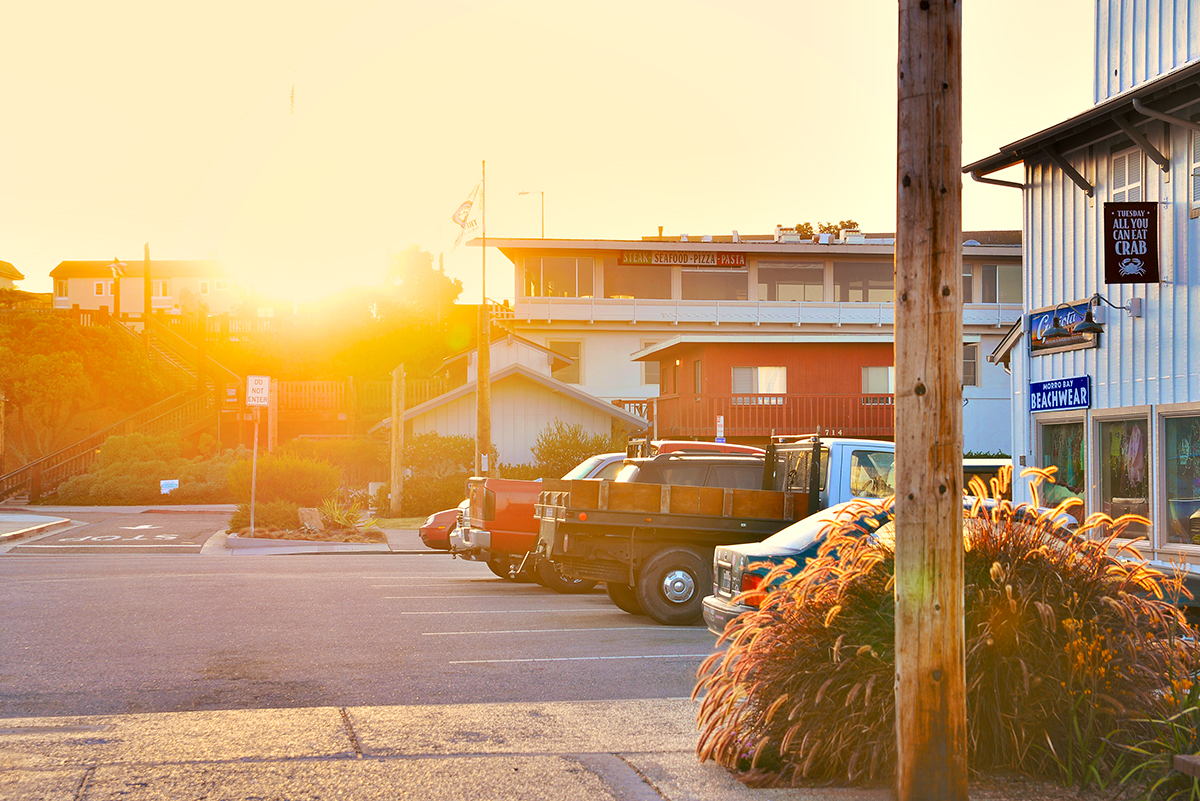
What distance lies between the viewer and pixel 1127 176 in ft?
53.8

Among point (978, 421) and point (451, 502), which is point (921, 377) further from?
point (978, 421)

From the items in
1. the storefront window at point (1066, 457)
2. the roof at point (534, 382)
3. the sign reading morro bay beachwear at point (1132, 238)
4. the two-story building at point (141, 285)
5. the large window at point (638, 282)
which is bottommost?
the storefront window at point (1066, 457)

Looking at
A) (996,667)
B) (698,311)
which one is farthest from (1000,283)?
(996,667)

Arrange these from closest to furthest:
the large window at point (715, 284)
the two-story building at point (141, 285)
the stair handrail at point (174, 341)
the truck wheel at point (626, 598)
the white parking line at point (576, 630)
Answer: the white parking line at point (576, 630) < the truck wheel at point (626, 598) < the large window at point (715, 284) < the stair handrail at point (174, 341) < the two-story building at point (141, 285)

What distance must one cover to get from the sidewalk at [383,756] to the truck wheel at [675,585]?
428cm

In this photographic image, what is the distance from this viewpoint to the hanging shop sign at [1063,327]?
17.1 m

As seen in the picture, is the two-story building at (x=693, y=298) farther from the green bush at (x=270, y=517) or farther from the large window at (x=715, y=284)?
the green bush at (x=270, y=517)

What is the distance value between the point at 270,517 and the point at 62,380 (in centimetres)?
2248

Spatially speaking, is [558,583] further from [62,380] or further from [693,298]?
[62,380]

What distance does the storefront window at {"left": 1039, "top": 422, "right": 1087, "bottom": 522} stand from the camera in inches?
689

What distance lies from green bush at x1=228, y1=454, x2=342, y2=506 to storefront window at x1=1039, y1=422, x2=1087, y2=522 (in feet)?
64.5

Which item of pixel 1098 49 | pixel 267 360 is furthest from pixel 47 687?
pixel 267 360

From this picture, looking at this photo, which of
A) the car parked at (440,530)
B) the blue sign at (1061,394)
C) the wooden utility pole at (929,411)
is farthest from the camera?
the car parked at (440,530)

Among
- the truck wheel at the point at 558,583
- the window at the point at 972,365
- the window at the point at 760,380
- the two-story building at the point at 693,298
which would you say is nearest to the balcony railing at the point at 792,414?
the window at the point at 760,380
